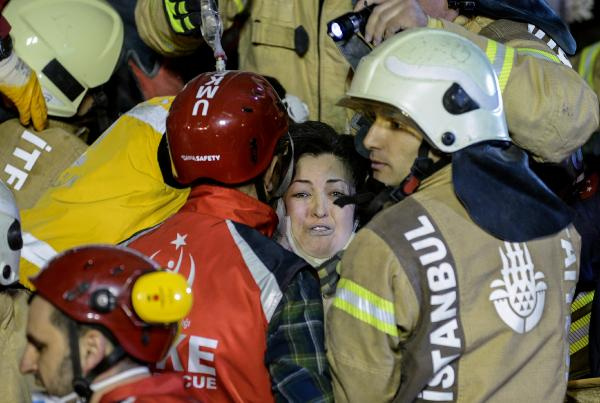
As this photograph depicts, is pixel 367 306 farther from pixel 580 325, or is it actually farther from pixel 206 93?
pixel 580 325

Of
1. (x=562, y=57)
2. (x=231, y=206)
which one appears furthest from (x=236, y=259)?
(x=562, y=57)

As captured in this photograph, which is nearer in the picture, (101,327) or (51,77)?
(101,327)

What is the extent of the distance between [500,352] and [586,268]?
5.70ft

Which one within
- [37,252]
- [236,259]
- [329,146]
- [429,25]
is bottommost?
[37,252]

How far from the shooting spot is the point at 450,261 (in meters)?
3.75

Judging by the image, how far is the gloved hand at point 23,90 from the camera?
18.0 ft

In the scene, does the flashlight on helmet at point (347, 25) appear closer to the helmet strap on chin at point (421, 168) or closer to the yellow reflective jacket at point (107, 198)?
the helmet strap on chin at point (421, 168)

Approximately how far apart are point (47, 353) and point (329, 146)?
2355 millimetres

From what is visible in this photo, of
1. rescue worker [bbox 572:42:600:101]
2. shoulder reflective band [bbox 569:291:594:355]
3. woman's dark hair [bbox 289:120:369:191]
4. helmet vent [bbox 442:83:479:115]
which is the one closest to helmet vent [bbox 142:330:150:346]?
helmet vent [bbox 442:83:479:115]

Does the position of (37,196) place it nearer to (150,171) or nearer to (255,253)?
(150,171)

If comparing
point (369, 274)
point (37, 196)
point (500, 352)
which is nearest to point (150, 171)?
point (37, 196)

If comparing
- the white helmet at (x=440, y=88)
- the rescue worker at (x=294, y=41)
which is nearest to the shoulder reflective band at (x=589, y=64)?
the rescue worker at (x=294, y=41)

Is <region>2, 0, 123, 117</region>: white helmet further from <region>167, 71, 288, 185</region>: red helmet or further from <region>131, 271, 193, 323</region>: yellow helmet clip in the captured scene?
<region>131, 271, 193, 323</region>: yellow helmet clip

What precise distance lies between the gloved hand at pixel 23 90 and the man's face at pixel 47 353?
2.44 metres
